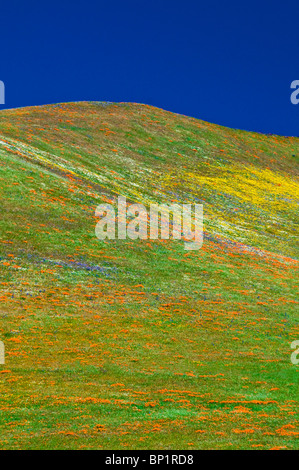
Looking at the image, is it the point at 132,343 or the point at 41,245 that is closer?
the point at 132,343

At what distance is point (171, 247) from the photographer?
201 feet

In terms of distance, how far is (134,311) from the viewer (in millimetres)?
42219

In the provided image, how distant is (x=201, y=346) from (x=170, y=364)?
4984mm

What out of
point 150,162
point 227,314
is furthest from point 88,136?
point 227,314

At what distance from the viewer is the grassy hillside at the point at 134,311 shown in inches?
922

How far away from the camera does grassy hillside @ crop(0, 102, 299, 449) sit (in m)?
23.4

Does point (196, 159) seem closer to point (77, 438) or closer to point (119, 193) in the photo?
point (119, 193)

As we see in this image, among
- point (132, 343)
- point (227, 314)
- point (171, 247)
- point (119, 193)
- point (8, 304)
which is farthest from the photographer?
point (119, 193)
